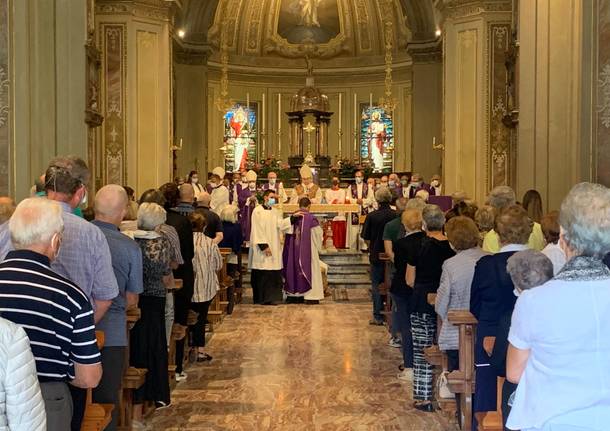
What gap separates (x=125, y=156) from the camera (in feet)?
56.1

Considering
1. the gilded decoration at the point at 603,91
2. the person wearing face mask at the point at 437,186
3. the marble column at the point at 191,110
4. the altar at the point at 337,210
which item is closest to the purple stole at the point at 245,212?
the altar at the point at 337,210

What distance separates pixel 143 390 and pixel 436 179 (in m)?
13.4

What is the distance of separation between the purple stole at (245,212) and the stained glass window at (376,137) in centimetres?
809

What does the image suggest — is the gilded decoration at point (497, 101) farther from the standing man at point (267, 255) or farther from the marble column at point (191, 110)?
the marble column at point (191, 110)

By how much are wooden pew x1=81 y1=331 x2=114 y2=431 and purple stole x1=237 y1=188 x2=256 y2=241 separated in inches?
464

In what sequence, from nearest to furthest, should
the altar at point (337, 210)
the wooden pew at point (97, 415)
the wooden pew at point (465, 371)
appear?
the wooden pew at point (97, 415) → the wooden pew at point (465, 371) → the altar at point (337, 210)

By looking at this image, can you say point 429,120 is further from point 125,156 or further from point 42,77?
point 42,77

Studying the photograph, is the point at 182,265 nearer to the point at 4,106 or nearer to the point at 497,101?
the point at 4,106

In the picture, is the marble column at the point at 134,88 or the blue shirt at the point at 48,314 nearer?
the blue shirt at the point at 48,314

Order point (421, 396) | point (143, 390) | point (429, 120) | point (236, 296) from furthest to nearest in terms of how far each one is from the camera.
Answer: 1. point (429, 120)
2. point (236, 296)
3. point (421, 396)
4. point (143, 390)

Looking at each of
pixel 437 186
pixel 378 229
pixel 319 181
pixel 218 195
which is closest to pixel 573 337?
pixel 378 229

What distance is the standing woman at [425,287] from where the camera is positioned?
7082 millimetres

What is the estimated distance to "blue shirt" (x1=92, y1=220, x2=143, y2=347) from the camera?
5277mm

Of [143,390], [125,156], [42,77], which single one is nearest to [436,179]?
[125,156]
